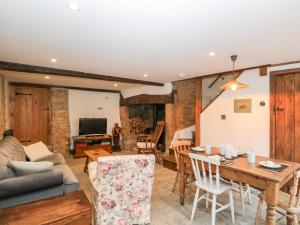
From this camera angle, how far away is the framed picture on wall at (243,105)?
3.63 meters

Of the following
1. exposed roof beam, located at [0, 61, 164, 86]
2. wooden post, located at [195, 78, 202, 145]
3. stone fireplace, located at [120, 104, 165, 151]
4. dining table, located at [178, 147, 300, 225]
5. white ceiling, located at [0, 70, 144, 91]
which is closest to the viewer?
dining table, located at [178, 147, 300, 225]

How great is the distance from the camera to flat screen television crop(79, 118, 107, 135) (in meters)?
5.88

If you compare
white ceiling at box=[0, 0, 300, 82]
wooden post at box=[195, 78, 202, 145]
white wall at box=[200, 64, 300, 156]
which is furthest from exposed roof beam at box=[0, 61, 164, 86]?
white wall at box=[200, 64, 300, 156]

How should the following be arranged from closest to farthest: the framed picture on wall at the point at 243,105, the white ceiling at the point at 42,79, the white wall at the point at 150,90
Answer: the framed picture on wall at the point at 243,105, the white ceiling at the point at 42,79, the white wall at the point at 150,90

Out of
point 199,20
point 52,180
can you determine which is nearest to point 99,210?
point 52,180

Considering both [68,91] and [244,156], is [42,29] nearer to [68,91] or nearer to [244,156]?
[244,156]

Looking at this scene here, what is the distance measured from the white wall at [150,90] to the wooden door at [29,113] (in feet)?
8.77

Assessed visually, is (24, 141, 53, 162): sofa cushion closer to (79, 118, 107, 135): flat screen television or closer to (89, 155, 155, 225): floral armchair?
Result: (89, 155, 155, 225): floral armchair

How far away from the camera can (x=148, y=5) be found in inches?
58.9

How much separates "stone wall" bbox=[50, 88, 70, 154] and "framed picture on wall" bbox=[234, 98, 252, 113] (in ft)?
16.5

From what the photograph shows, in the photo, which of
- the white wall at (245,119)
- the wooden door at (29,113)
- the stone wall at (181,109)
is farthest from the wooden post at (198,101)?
the wooden door at (29,113)

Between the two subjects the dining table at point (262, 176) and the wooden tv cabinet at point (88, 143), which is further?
the wooden tv cabinet at point (88, 143)

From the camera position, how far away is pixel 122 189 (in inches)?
82.1

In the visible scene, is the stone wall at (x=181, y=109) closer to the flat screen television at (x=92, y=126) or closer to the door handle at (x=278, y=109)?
the door handle at (x=278, y=109)
